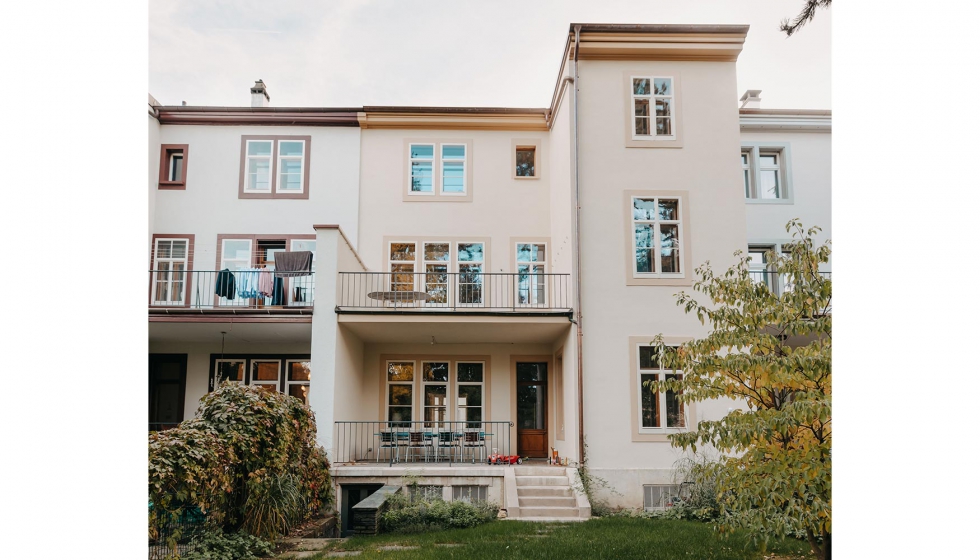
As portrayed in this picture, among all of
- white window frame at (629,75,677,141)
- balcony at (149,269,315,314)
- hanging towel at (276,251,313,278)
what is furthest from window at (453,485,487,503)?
white window frame at (629,75,677,141)

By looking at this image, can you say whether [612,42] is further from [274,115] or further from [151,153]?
[151,153]

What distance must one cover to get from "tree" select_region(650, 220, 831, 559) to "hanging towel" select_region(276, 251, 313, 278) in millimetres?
8336

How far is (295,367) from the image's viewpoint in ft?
46.4

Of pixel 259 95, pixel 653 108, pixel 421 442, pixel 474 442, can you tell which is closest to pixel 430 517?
pixel 421 442

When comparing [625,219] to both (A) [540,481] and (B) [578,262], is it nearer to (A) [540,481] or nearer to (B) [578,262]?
(B) [578,262]

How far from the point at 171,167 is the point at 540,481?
385 inches

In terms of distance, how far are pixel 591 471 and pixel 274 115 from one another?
363 inches

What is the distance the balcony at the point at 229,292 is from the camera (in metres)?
11.8

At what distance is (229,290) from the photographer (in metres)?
12.3

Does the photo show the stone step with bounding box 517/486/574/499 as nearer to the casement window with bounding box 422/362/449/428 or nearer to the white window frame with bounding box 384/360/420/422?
the casement window with bounding box 422/362/449/428

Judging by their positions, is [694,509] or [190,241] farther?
[190,241]

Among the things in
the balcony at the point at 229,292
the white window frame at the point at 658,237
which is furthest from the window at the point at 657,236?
the balcony at the point at 229,292
